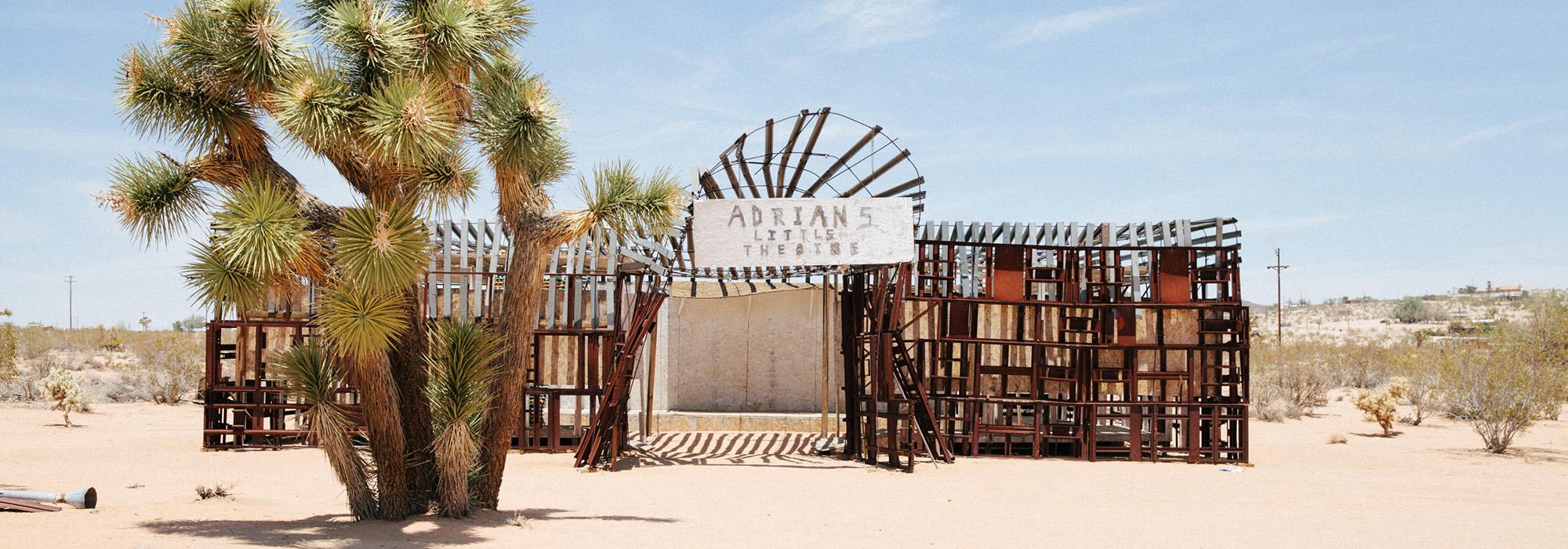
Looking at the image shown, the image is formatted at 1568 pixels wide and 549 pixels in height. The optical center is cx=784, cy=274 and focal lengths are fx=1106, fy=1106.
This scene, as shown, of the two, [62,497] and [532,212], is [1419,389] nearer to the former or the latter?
[532,212]

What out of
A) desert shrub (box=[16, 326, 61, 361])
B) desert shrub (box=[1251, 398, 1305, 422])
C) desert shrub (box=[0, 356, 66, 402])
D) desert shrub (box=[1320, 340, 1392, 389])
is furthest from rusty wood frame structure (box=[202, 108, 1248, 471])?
desert shrub (box=[16, 326, 61, 361])

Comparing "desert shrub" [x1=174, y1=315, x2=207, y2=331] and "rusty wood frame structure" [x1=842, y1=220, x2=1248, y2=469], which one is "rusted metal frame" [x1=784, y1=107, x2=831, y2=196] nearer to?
"rusty wood frame structure" [x1=842, y1=220, x2=1248, y2=469]

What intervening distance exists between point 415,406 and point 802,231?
5520 millimetres

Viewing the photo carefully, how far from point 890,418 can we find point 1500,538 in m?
6.34

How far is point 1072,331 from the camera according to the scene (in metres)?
14.6

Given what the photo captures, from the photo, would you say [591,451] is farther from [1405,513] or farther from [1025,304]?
[1405,513]

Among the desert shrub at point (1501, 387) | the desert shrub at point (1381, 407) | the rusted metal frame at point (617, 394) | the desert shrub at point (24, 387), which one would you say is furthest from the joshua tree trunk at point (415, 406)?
the desert shrub at point (24, 387)

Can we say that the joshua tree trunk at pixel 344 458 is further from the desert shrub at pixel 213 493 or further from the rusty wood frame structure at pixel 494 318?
the rusty wood frame structure at pixel 494 318

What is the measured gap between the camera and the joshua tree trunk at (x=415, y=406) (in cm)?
862

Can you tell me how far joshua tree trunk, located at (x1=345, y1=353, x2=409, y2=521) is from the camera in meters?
8.17

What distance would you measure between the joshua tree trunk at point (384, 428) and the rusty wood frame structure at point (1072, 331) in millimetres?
6842

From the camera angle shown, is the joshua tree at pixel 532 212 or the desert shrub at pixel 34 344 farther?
the desert shrub at pixel 34 344

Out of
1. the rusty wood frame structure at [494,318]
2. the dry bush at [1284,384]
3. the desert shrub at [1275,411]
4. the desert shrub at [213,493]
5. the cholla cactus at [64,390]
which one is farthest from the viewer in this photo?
the dry bush at [1284,384]

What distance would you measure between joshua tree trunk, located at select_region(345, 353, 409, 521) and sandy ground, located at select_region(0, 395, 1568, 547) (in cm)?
25
